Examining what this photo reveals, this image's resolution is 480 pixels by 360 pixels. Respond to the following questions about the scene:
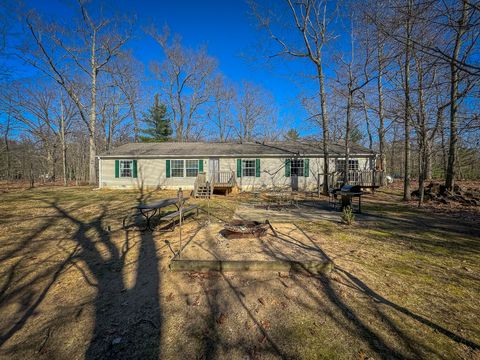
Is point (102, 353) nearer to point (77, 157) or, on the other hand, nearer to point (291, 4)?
point (291, 4)

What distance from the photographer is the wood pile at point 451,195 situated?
10.00 metres

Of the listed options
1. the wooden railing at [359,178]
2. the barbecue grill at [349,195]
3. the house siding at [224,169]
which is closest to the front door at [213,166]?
the house siding at [224,169]

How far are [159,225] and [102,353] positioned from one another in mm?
4790

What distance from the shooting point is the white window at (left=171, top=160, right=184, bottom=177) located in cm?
1627

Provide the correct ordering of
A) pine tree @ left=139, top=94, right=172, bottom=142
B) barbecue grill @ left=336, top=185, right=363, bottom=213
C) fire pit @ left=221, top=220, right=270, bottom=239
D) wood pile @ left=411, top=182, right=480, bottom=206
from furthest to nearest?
pine tree @ left=139, top=94, right=172, bottom=142
wood pile @ left=411, top=182, right=480, bottom=206
barbecue grill @ left=336, top=185, right=363, bottom=213
fire pit @ left=221, top=220, right=270, bottom=239

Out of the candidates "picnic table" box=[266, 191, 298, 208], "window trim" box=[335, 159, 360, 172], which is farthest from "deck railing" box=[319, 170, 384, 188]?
"picnic table" box=[266, 191, 298, 208]

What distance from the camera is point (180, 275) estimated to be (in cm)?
365

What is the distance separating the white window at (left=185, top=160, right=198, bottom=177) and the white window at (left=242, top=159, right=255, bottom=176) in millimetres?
3448

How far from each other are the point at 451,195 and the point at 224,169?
12.4 m

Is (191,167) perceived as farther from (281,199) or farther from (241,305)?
(241,305)

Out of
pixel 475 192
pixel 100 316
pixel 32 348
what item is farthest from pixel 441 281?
pixel 475 192

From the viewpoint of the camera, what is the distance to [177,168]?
643 inches

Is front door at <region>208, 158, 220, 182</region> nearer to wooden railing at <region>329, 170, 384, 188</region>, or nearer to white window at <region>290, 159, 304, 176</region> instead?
white window at <region>290, 159, 304, 176</region>

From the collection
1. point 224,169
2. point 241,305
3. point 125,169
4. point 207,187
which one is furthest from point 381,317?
point 125,169
